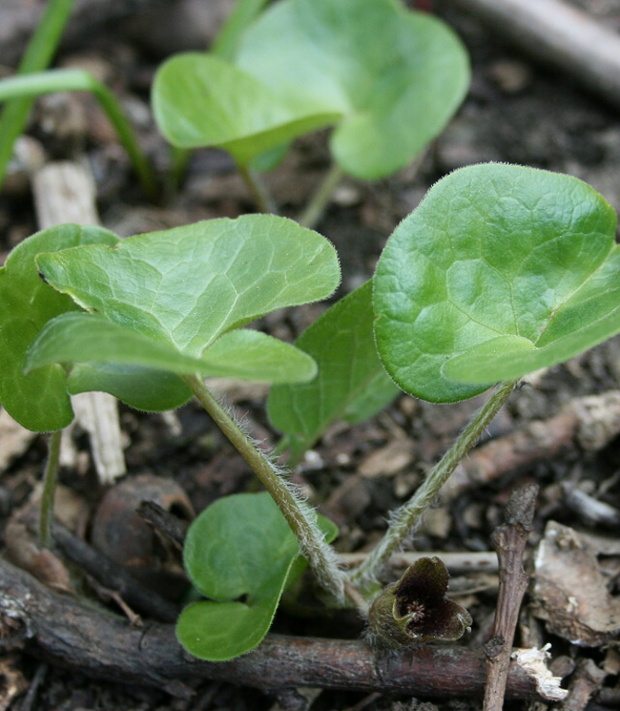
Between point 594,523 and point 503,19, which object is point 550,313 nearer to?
point 594,523

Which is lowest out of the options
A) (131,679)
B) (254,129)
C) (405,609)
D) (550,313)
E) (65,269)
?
(131,679)

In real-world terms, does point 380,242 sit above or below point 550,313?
below

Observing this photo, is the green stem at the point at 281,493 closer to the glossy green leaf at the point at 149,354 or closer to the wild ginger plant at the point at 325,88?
the glossy green leaf at the point at 149,354

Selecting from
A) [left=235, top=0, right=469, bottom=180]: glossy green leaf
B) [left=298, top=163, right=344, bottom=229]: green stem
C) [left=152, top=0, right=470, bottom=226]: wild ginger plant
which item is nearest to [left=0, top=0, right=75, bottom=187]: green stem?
[left=152, top=0, right=470, bottom=226]: wild ginger plant

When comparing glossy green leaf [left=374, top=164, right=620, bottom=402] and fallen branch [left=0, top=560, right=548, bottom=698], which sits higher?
glossy green leaf [left=374, top=164, right=620, bottom=402]

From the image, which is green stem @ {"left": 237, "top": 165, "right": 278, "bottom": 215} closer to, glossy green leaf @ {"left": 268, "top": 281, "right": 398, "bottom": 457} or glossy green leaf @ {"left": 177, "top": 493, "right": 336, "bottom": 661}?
glossy green leaf @ {"left": 268, "top": 281, "right": 398, "bottom": 457}

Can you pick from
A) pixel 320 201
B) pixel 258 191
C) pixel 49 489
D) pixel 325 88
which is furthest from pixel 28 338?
pixel 325 88

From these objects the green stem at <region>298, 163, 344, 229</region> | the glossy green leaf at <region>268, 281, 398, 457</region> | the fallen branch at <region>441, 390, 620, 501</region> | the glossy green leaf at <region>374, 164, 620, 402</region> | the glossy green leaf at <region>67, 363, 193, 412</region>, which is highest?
the glossy green leaf at <region>374, 164, 620, 402</region>

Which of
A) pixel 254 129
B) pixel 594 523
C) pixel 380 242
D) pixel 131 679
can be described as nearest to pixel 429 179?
pixel 380 242
